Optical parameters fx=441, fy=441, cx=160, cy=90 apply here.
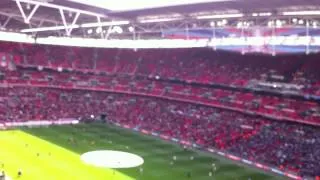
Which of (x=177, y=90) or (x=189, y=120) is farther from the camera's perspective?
(x=177, y=90)

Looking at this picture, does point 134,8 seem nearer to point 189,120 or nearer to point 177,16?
point 177,16

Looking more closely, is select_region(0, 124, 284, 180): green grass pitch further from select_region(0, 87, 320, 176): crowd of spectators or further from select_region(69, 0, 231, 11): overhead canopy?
select_region(69, 0, 231, 11): overhead canopy

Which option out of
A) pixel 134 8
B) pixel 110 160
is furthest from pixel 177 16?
pixel 110 160

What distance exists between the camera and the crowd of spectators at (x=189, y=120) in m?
43.3

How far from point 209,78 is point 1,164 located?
33.4 m

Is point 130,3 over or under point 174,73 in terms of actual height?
over

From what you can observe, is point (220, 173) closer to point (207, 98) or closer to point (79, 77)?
point (207, 98)

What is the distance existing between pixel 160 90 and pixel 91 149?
79.7 ft

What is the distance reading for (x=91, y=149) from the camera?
1698 inches

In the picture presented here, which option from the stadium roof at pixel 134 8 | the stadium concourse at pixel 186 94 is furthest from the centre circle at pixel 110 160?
the stadium concourse at pixel 186 94

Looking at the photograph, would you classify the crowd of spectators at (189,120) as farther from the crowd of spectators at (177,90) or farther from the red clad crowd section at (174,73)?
the red clad crowd section at (174,73)

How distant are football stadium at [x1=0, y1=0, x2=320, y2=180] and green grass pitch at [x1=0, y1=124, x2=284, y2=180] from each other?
0.40ft

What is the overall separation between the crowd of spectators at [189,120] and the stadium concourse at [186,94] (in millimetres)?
107

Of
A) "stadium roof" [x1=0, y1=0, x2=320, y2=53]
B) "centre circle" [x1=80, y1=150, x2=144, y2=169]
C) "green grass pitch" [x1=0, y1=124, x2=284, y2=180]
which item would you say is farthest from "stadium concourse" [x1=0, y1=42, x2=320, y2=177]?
"centre circle" [x1=80, y1=150, x2=144, y2=169]
